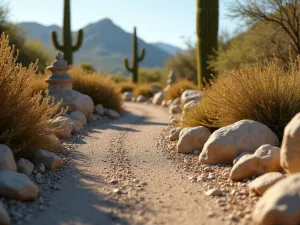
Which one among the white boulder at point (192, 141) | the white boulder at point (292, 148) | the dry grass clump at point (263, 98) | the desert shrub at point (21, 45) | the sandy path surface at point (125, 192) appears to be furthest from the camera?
the desert shrub at point (21, 45)

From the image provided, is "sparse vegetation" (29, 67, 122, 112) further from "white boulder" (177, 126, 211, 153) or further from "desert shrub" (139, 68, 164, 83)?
"desert shrub" (139, 68, 164, 83)

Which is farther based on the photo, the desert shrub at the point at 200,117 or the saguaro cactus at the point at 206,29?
the saguaro cactus at the point at 206,29

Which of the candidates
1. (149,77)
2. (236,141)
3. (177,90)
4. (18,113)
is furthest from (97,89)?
(149,77)

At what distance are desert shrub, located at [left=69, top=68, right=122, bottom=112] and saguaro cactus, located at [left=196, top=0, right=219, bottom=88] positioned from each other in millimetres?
3168

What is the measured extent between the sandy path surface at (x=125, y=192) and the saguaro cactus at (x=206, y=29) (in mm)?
8056

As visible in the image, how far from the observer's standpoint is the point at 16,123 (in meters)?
5.32

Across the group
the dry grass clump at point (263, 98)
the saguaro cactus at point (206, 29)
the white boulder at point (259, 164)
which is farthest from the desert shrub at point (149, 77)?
the white boulder at point (259, 164)

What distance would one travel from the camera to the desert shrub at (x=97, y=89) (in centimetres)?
1272

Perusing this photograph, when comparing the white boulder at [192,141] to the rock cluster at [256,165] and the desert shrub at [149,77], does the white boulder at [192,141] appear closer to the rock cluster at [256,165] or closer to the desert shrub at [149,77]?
the rock cluster at [256,165]

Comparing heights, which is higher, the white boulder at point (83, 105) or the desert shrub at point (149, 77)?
the desert shrub at point (149, 77)

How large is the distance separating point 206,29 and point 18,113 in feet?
33.8

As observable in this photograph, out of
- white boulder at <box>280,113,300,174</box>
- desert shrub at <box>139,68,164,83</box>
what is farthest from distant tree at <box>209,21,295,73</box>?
desert shrub at <box>139,68,164,83</box>

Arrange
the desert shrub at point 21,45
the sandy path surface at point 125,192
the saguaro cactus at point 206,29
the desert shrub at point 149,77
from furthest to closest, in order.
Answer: the desert shrub at point 149,77 < the desert shrub at point 21,45 < the saguaro cactus at point 206,29 < the sandy path surface at point 125,192

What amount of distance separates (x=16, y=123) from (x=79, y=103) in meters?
5.37
